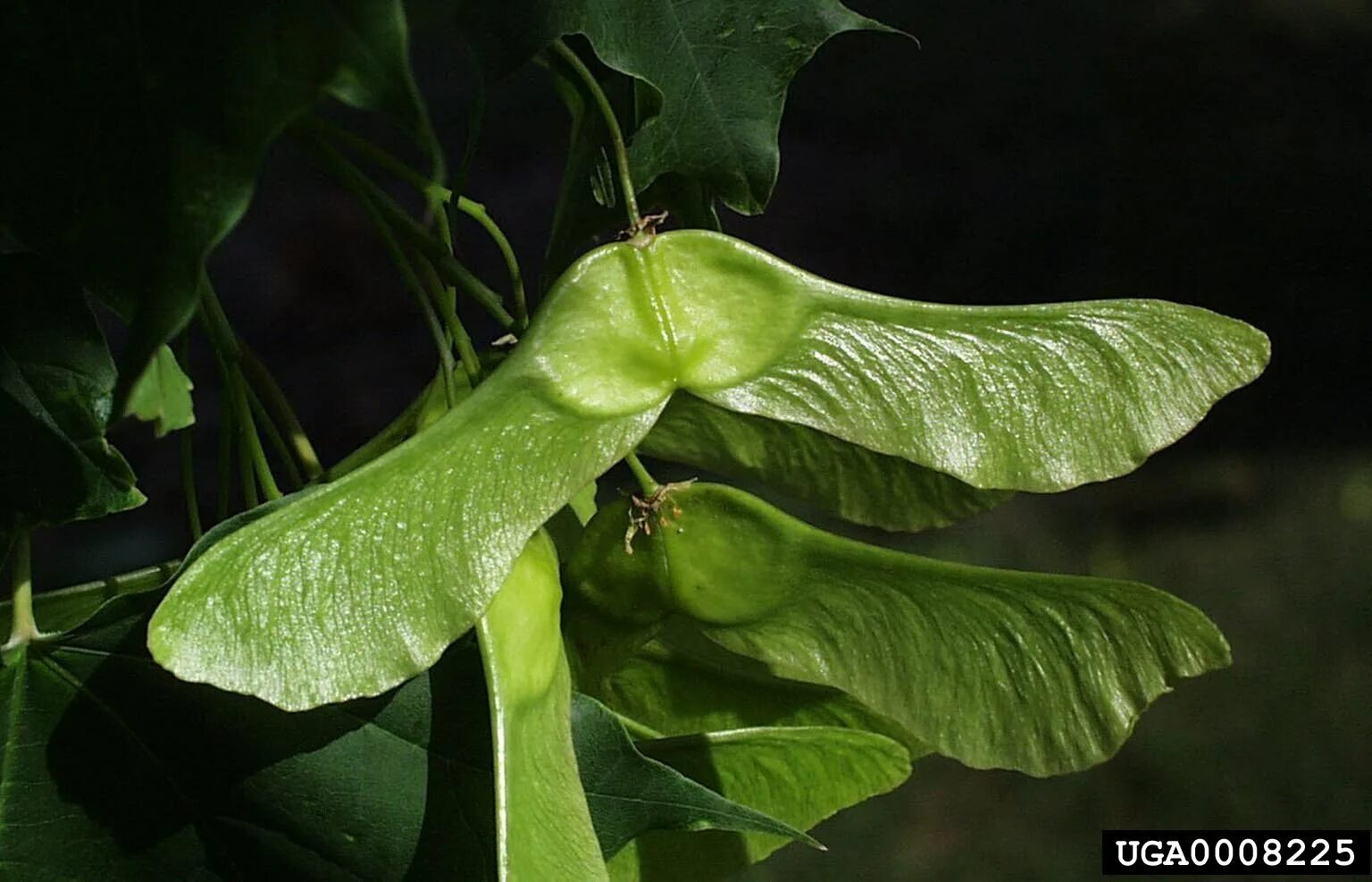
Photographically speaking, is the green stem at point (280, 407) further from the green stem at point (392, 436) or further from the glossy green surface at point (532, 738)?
the glossy green surface at point (532, 738)

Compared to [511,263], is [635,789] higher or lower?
lower

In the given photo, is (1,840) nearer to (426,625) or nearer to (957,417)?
(426,625)

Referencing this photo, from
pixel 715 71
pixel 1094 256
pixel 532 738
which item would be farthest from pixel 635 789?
pixel 1094 256

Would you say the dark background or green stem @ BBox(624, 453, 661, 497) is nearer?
green stem @ BBox(624, 453, 661, 497)

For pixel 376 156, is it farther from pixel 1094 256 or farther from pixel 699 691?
pixel 1094 256

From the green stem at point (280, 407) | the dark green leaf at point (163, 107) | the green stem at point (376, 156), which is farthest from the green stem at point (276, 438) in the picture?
the dark green leaf at point (163, 107)

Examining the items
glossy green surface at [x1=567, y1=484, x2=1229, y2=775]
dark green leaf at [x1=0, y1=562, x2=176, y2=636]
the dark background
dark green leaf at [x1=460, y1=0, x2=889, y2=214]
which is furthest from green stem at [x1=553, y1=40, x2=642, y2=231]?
the dark background

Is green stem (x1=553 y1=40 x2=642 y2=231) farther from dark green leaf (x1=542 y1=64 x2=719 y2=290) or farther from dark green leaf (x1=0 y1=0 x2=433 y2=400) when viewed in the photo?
dark green leaf (x1=0 y1=0 x2=433 y2=400)
